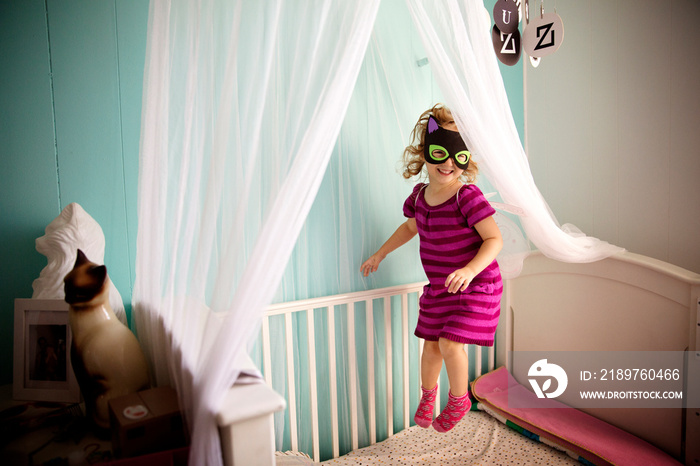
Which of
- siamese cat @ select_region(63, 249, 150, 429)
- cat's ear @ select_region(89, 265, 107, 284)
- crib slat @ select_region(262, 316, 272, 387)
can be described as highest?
cat's ear @ select_region(89, 265, 107, 284)

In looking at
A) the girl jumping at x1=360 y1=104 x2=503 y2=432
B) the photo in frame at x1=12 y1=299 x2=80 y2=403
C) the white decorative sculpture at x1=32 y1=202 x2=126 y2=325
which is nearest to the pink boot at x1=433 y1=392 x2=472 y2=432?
the girl jumping at x1=360 y1=104 x2=503 y2=432

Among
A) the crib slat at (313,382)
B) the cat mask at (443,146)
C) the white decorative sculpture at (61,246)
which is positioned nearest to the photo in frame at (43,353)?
the white decorative sculpture at (61,246)

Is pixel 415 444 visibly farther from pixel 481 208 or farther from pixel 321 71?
pixel 321 71

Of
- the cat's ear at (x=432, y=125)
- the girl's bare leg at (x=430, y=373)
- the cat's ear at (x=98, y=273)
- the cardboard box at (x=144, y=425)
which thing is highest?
the cat's ear at (x=432, y=125)

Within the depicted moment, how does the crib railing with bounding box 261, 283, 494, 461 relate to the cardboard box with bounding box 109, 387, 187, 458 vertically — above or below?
below

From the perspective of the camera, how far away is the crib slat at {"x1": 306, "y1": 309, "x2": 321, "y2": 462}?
5.08ft

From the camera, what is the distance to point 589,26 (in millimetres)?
1847

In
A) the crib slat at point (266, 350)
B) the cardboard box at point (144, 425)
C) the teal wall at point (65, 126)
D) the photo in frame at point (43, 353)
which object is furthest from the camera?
the crib slat at point (266, 350)

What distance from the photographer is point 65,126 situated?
124 cm

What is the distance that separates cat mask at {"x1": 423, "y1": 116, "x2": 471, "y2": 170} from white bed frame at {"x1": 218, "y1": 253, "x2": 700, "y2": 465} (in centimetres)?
64

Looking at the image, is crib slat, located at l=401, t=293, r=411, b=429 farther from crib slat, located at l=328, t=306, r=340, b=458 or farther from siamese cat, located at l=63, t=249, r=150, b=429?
siamese cat, located at l=63, t=249, r=150, b=429

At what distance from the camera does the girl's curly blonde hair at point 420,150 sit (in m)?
1.35

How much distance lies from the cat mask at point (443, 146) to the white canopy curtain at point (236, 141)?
4.9 inches

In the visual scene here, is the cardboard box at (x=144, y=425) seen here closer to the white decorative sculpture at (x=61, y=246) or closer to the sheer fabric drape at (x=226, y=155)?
the sheer fabric drape at (x=226, y=155)
